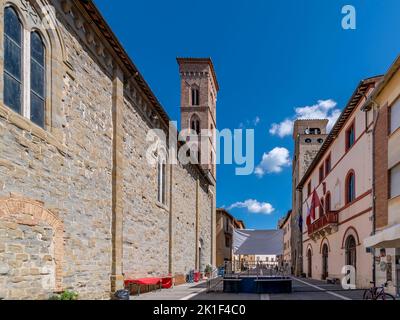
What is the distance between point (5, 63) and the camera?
24.4 feet

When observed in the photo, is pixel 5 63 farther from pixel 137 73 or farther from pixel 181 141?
pixel 181 141

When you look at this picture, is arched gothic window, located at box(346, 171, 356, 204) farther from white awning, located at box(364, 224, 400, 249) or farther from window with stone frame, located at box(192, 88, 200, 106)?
window with stone frame, located at box(192, 88, 200, 106)

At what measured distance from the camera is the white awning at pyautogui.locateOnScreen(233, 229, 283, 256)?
23547 millimetres

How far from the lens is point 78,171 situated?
33.6 feet

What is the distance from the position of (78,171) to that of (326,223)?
1979cm

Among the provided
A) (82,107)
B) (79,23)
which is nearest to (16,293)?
(82,107)

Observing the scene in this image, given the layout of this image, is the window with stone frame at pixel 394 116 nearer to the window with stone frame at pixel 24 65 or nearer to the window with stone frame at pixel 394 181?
the window with stone frame at pixel 394 181

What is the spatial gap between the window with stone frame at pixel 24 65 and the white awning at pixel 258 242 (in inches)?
666

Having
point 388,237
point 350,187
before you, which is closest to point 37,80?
point 388,237

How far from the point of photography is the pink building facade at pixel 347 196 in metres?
18.9

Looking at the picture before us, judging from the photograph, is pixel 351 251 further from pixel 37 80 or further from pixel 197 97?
pixel 197 97

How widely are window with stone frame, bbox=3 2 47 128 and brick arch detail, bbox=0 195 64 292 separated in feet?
5.74

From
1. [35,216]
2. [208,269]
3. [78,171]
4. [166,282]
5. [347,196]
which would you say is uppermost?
[78,171]
